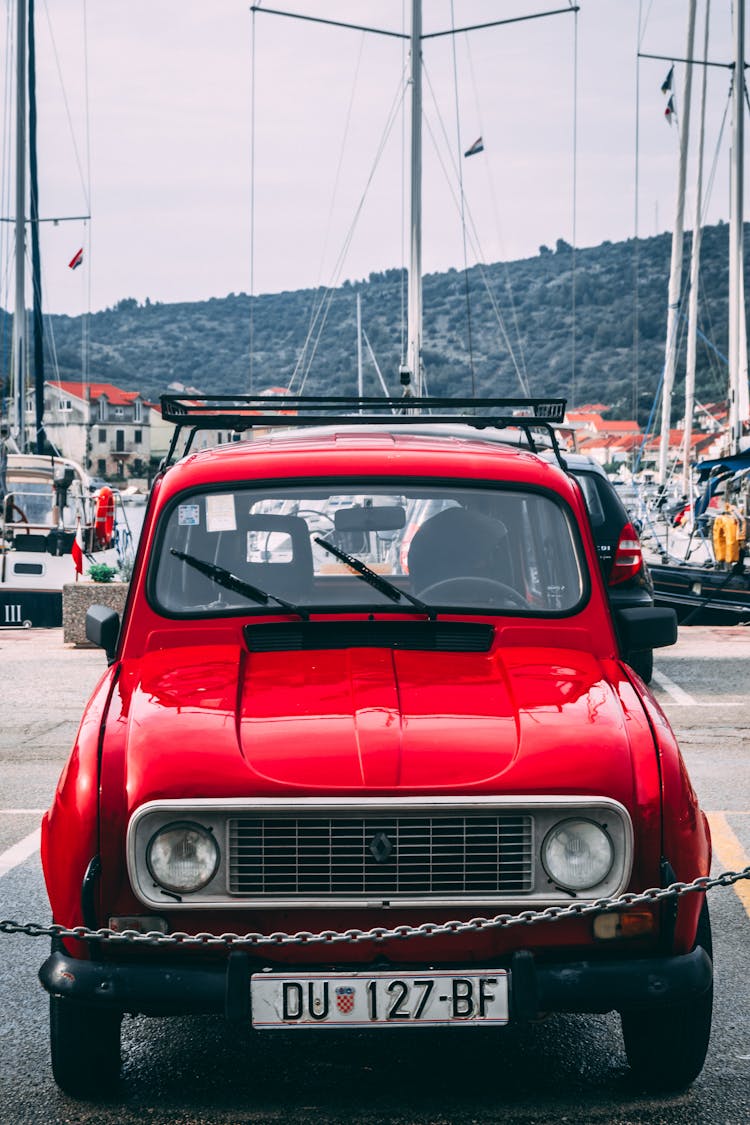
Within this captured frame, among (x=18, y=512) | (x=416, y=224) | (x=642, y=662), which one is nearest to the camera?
(x=642, y=662)

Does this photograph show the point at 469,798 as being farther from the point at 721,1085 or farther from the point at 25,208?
→ the point at 25,208

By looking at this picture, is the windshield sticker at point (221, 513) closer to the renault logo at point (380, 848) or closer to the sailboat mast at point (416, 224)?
the renault logo at point (380, 848)

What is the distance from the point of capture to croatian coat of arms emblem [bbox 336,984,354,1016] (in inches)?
147

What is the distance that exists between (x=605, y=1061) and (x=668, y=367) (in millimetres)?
33389

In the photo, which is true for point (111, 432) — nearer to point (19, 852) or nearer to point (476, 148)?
point (476, 148)

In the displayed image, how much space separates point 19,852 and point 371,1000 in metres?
3.74

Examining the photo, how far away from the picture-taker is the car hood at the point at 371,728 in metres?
3.84

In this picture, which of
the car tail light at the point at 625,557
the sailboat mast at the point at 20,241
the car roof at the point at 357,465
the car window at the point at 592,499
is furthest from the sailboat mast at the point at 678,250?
the car roof at the point at 357,465

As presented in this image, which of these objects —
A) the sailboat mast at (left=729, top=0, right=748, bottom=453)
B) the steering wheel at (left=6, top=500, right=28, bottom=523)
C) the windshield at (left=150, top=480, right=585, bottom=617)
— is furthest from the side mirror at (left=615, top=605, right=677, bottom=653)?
the steering wheel at (left=6, top=500, right=28, bottom=523)

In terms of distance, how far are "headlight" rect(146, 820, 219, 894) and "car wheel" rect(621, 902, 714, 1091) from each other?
1.20 metres

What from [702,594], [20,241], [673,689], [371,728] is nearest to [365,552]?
[371,728]

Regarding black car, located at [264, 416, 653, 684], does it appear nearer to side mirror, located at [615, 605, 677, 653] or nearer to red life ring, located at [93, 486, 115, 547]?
side mirror, located at [615, 605, 677, 653]

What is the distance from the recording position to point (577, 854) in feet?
12.8

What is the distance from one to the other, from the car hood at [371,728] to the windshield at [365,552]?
0.38m
